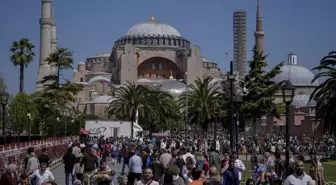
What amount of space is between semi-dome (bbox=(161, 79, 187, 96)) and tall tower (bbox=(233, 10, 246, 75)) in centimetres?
3337

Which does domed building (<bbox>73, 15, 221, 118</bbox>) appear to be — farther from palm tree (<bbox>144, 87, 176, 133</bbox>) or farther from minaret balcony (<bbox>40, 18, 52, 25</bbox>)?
palm tree (<bbox>144, 87, 176, 133</bbox>)

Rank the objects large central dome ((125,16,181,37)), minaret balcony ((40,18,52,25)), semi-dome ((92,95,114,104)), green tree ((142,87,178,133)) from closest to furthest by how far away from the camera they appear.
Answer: green tree ((142,87,178,133)) < minaret balcony ((40,18,52,25)) < semi-dome ((92,95,114,104)) < large central dome ((125,16,181,37))

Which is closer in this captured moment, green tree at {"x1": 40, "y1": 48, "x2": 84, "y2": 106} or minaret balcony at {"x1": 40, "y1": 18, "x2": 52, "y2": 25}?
green tree at {"x1": 40, "y1": 48, "x2": 84, "y2": 106}

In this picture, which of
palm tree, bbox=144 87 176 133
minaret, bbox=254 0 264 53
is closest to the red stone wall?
minaret, bbox=254 0 264 53

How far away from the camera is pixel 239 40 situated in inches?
5059

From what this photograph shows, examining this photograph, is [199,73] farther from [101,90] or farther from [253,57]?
[253,57]

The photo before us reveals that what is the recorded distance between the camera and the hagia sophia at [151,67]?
3361 inches

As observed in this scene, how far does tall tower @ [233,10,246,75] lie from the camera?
124 metres

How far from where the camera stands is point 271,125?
191 feet

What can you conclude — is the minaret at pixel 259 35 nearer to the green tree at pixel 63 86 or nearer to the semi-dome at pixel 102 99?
the semi-dome at pixel 102 99

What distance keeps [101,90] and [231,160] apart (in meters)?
88.6

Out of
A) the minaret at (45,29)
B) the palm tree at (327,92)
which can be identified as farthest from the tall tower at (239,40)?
the palm tree at (327,92)

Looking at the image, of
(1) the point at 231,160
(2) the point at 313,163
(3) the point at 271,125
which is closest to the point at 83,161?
(1) the point at 231,160

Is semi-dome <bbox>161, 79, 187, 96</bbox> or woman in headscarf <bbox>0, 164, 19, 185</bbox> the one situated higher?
semi-dome <bbox>161, 79, 187, 96</bbox>
